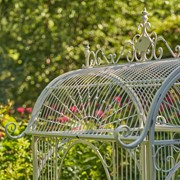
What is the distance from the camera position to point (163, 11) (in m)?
11.7

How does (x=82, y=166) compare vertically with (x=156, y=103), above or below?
below

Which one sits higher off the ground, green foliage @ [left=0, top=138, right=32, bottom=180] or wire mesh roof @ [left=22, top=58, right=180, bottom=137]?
wire mesh roof @ [left=22, top=58, right=180, bottom=137]

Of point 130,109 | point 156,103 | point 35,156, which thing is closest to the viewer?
point 156,103

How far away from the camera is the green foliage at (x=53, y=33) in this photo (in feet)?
37.0

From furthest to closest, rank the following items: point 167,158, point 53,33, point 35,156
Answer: point 53,33
point 35,156
point 167,158

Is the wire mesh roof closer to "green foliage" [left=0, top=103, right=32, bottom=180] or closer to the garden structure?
the garden structure

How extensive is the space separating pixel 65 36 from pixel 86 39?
79cm

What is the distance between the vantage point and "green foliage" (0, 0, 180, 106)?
1127cm

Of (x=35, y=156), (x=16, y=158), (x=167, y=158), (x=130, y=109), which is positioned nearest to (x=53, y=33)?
(x=16, y=158)

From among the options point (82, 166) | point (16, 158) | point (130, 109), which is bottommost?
point (82, 166)

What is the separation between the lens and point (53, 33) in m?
11.3

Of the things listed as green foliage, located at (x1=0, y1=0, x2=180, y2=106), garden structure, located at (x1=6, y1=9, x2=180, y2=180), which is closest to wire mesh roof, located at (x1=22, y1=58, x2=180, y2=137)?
garden structure, located at (x1=6, y1=9, x2=180, y2=180)

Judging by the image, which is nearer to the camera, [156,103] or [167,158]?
[156,103]

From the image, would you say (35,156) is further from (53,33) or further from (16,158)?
(53,33)
